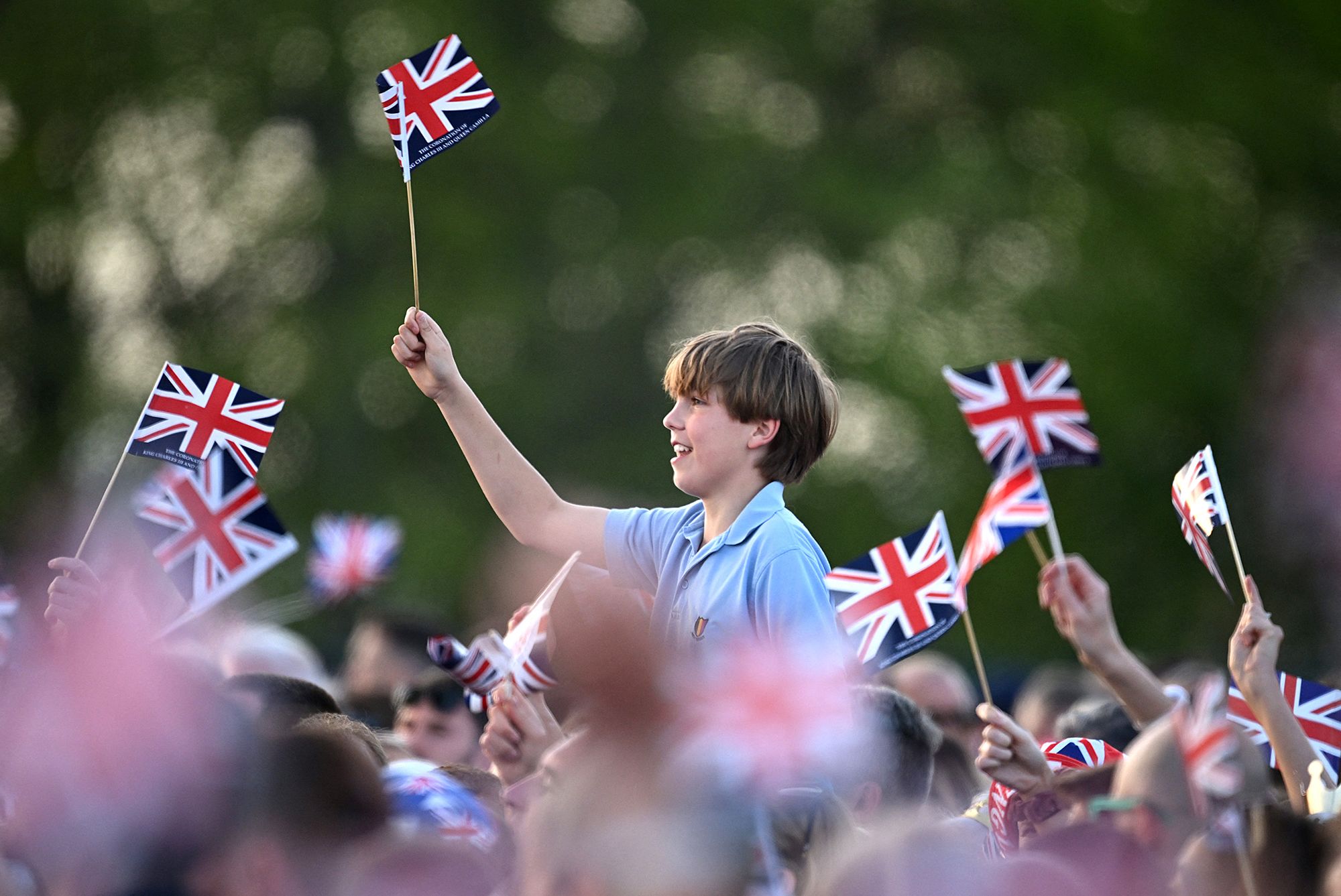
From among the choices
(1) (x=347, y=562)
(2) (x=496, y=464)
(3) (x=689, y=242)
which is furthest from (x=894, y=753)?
(3) (x=689, y=242)

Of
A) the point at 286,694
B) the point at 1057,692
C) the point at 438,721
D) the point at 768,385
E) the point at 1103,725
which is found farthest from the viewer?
the point at 1057,692

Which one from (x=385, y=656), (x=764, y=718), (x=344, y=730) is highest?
(x=385, y=656)

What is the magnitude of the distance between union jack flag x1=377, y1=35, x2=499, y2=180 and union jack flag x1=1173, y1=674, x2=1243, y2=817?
8.31 feet

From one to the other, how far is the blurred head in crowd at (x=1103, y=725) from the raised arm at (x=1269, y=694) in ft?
3.29

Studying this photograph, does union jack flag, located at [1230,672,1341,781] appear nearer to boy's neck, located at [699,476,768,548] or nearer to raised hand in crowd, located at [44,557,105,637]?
boy's neck, located at [699,476,768,548]

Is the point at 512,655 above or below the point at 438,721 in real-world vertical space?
below

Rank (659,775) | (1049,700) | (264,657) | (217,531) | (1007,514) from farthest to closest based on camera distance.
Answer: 1. (1049,700)
2. (264,657)
3. (217,531)
4. (1007,514)
5. (659,775)

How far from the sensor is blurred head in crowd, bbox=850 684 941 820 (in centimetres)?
376

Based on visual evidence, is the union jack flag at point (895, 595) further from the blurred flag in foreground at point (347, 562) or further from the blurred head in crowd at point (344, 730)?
the blurred flag in foreground at point (347, 562)

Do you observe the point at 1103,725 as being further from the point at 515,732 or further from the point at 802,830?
the point at 802,830

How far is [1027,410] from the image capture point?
4.30 metres

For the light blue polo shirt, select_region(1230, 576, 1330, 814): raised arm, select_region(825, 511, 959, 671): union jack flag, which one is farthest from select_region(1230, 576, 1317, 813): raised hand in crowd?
the light blue polo shirt

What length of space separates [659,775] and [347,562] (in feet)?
18.4

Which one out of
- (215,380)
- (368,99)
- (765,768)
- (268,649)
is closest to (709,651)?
(765,768)
